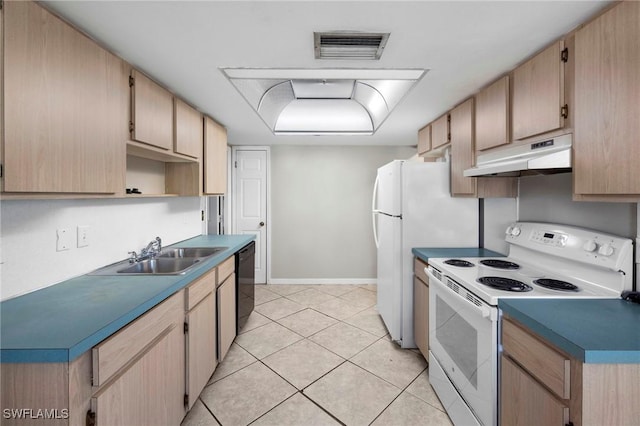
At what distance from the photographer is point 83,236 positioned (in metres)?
1.55

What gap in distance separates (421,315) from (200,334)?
67.1 inches

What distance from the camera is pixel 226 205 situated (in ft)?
13.1

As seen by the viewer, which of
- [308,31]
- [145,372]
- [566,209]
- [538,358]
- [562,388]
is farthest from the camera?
[566,209]

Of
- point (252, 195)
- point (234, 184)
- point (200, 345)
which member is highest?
point (234, 184)

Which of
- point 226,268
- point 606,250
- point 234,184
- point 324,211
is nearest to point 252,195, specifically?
point 234,184

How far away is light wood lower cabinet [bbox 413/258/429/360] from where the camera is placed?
2107 millimetres

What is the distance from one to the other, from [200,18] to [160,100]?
0.84 m

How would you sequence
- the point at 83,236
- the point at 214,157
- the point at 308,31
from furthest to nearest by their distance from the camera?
1. the point at 214,157
2. the point at 83,236
3. the point at 308,31

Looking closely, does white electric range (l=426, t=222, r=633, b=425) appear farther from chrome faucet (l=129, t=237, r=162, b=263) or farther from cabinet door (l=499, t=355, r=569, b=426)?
chrome faucet (l=129, t=237, r=162, b=263)

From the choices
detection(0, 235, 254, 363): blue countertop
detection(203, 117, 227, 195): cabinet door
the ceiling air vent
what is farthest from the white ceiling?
detection(0, 235, 254, 363): blue countertop

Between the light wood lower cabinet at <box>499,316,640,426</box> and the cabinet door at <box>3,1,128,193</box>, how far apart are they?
2053mm

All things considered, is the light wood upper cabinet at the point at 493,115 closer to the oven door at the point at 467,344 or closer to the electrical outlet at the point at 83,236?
the oven door at the point at 467,344

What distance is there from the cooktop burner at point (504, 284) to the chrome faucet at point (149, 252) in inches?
88.2

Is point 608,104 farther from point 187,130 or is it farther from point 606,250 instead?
point 187,130
